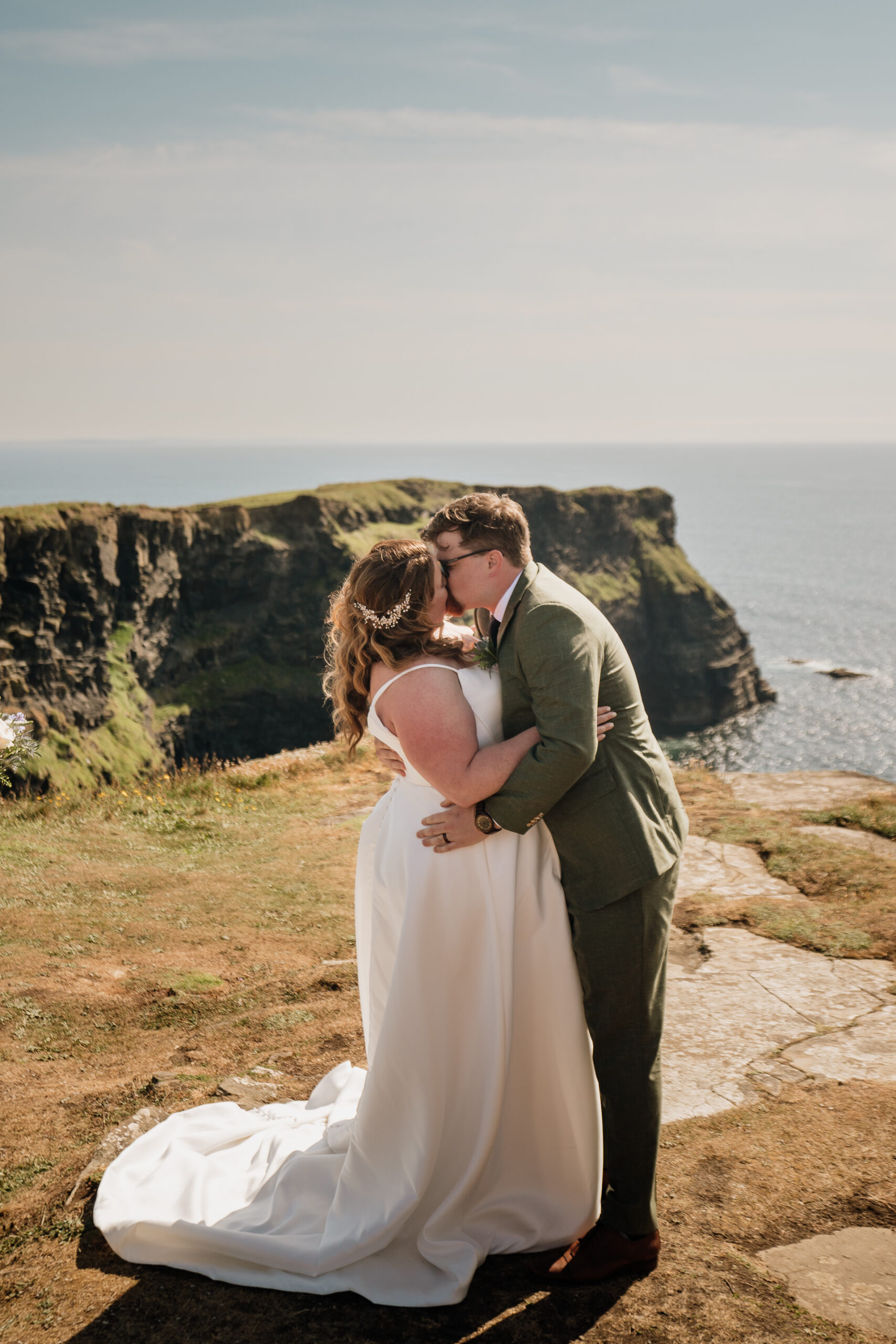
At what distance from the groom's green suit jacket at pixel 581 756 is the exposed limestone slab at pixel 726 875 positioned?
3604mm

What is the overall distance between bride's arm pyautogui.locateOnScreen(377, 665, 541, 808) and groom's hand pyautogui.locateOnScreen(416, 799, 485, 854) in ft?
0.14

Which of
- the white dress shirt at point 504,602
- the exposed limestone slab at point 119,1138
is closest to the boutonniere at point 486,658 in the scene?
the white dress shirt at point 504,602

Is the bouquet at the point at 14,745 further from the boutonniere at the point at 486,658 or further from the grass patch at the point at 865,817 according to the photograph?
the grass patch at the point at 865,817

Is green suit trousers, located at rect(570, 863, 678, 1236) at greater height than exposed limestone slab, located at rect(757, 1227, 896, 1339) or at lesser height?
greater

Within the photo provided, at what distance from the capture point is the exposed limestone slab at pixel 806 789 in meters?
8.79

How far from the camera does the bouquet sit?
12.2ft

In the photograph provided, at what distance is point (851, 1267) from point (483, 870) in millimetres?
1821

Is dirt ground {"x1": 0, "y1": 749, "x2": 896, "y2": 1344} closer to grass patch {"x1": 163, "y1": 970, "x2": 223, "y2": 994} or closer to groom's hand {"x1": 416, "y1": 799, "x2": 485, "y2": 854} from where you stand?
grass patch {"x1": 163, "y1": 970, "x2": 223, "y2": 994}

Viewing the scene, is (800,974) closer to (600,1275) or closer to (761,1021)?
(761,1021)

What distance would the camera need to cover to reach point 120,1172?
3.46 metres

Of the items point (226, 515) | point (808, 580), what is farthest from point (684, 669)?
point (808, 580)

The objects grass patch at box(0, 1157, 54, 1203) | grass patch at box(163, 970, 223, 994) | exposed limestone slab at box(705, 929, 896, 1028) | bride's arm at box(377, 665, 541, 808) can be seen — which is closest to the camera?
bride's arm at box(377, 665, 541, 808)

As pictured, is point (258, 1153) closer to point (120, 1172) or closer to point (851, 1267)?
point (120, 1172)

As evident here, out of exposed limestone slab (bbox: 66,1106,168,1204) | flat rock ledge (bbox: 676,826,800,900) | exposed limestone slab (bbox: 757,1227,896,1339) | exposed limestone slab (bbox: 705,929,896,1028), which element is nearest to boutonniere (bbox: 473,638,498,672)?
exposed limestone slab (bbox: 757,1227,896,1339)
